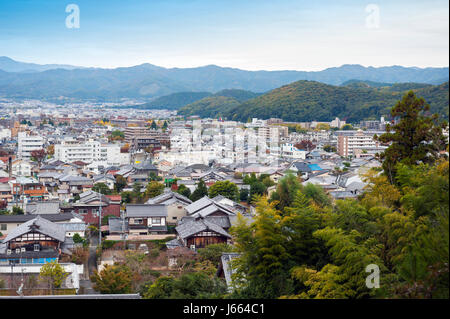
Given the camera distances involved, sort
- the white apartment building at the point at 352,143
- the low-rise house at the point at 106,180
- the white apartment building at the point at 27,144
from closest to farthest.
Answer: the low-rise house at the point at 106,180 < the white apartment building at the point at 27,144 < the white apartment building at the point at 352,143

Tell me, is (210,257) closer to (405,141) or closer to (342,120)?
(405,141)

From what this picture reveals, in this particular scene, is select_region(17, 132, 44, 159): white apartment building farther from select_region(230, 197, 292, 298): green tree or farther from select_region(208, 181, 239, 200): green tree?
select_region(230, 197, 292, 298): green tree

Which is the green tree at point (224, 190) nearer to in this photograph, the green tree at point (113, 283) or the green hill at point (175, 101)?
the green tree at point (113, 283)

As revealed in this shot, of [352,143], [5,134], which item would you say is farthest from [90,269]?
[5,134]

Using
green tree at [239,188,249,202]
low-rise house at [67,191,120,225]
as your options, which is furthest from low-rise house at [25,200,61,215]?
green tree at [239,188,249,202]

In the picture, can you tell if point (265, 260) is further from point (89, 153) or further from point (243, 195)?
point (89, 153)

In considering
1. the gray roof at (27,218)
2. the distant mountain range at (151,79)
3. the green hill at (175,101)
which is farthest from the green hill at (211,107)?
the gray roof at (27,218)
